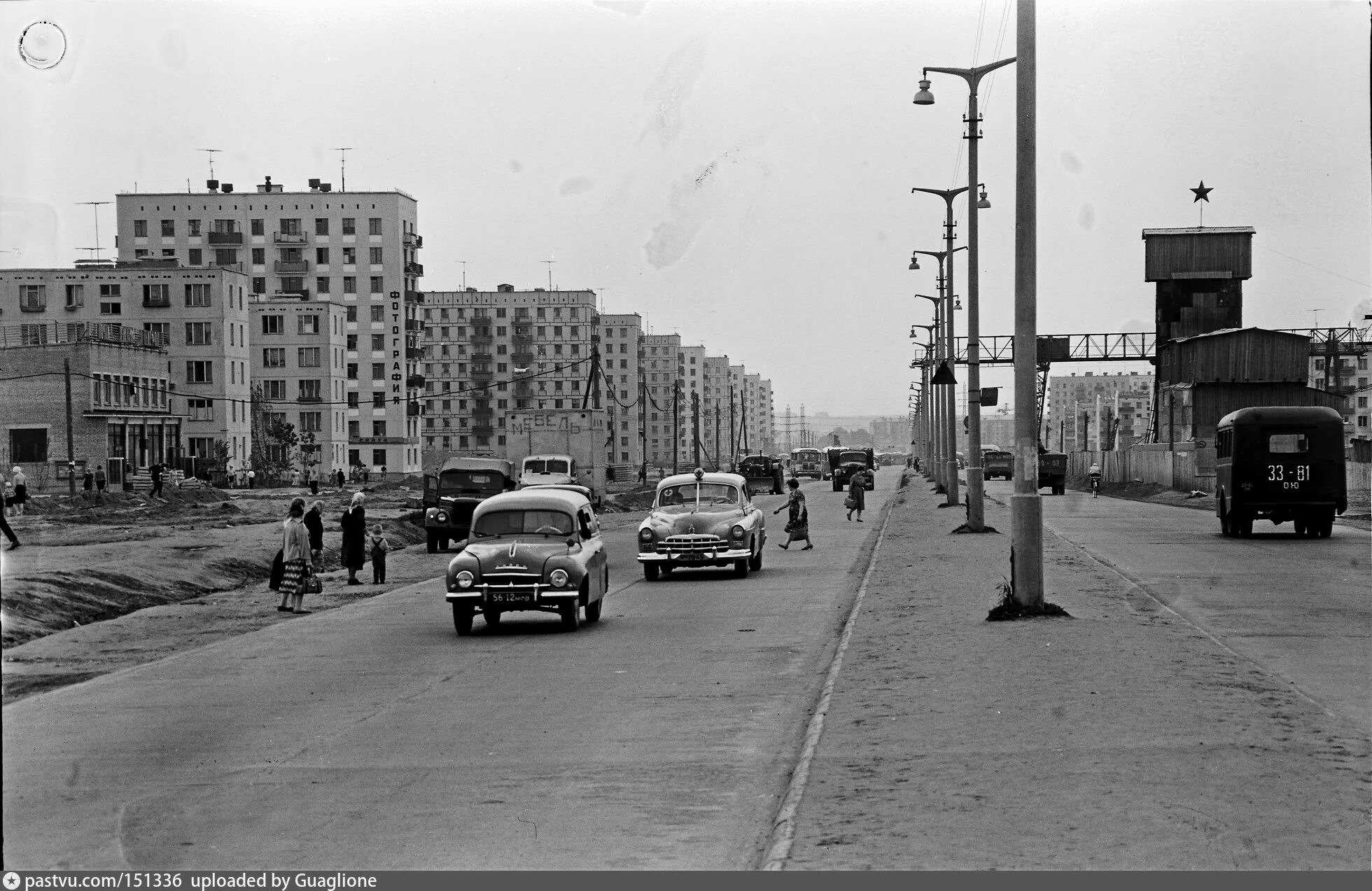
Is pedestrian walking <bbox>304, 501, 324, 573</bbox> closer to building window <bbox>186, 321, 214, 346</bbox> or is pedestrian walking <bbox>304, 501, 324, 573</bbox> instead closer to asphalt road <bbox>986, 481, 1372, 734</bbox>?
asphalt road <bbox>986, 481, 1372, 734</bbox>

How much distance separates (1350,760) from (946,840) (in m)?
3.40

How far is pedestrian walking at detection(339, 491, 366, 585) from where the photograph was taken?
103 ft

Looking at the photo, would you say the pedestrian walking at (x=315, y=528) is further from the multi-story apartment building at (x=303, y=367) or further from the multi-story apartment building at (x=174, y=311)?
the multi-story apartment building at (x=303, y=367)

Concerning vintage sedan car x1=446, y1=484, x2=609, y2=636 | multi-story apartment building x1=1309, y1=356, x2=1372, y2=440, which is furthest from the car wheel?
multi-story apartment building x1=1309, y1=356, x2=1372, y2=440

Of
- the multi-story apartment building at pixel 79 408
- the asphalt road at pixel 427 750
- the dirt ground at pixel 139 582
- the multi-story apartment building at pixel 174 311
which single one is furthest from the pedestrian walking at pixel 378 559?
the multi-story apartment building at pixel 174 311

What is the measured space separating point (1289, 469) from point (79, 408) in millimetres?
61919

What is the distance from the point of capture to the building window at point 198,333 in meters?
109

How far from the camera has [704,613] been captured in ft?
75.5

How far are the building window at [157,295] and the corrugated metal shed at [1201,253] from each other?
205 ft

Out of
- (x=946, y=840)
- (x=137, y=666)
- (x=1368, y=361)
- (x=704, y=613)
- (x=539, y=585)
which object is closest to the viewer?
(x=946, y=840)

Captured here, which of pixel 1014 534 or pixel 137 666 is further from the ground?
pixel 1014 534

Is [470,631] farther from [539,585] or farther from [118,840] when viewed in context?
[118,840]

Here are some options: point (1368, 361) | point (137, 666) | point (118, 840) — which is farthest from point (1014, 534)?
point (1368, 361)

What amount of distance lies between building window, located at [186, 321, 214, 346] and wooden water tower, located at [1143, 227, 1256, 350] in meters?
60.1
